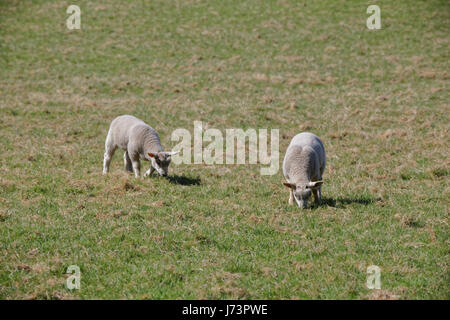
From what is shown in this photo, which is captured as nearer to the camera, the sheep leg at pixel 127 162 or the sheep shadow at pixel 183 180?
the sheep shadow at pixel 183 180

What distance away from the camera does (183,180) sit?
Answer: 13773 millimetres

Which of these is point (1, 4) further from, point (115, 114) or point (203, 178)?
point (203, 178)

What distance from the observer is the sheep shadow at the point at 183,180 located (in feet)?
44.0

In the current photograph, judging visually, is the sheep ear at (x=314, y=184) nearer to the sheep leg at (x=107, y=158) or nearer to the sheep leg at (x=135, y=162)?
the sheep leg at (x=135, y=162)
